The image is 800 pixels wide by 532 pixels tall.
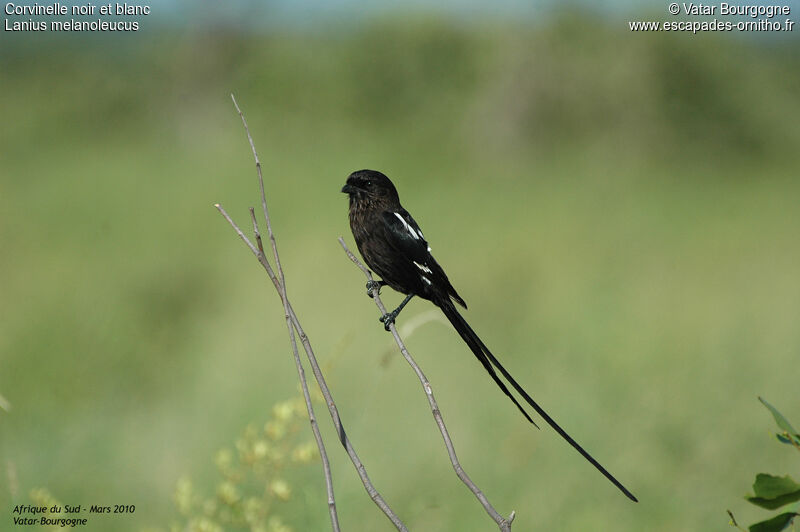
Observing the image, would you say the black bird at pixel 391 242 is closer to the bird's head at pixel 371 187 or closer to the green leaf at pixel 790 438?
the bird's head at pixel 371 187

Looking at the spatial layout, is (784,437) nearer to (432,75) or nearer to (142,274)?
(142,274)

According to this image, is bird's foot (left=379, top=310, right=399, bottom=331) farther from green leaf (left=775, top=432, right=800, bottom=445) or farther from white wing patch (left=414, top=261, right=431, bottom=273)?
green leaf (left=775, top=432, right=800, bottom=445)

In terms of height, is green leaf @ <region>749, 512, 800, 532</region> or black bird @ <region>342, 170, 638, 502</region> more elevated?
black bird @ <region>342, 170, 638, 502</region>

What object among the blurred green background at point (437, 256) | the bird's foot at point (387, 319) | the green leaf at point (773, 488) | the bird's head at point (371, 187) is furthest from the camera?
the blurred green background at point (437, 256)

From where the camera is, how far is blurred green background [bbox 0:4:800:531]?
4801 millimetres

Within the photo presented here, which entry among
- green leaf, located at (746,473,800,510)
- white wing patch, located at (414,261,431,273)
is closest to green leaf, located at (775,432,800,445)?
green leaf, located at (746,473,800,510)

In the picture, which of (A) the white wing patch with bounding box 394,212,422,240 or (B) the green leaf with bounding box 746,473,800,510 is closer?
(B) the green leaf with bounding box 746,473,800,510

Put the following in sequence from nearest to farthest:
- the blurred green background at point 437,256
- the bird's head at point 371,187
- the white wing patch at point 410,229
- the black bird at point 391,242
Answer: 1. the black bird at point 391,242
2. the white wing patch at point 410,229
3. the bird's head at point 371,187
4. the blurred green background at point 437,256

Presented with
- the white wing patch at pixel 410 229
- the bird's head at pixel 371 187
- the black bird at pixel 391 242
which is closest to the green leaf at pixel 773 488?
the black bird at pixel 391 242

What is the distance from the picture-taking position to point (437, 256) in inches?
338

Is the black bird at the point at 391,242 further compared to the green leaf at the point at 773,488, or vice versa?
the black bird at the point at 391,242

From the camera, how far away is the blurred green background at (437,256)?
4801 millimetres

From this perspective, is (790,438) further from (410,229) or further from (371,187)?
(371,187)

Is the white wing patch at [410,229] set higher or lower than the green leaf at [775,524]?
higher
